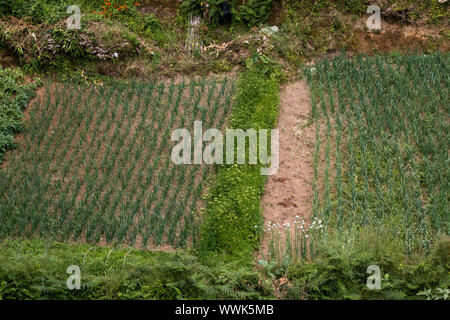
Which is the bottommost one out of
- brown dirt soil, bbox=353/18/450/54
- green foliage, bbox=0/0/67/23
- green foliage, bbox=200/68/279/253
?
green foliage, bbox=200/68/279/253

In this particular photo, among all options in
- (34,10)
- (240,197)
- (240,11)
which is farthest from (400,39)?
(34,10)

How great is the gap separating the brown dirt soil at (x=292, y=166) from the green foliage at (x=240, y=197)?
0.22 metres

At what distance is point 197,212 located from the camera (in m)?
8.56

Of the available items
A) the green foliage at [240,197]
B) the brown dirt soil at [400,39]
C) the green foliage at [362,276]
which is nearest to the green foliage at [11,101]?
the green foliage at [240,197]

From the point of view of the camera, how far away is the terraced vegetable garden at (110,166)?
27.2 feet

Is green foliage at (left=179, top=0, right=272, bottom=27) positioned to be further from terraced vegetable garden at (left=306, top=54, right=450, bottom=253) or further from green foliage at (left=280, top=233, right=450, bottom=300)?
green foliage at (left=280, top=233, right=450, bottom=300)

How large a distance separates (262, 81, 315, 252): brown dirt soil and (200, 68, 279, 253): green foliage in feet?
0.72

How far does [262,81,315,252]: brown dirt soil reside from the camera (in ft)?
28.1

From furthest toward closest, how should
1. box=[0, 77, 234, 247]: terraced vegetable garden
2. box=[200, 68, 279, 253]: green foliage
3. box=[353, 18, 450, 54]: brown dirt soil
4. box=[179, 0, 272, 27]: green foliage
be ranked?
box=[179, 0, 272, 27]: green foliage → box=[353, 18, 450, 54]: brown dirt soil → box=[0, 77, 234, 247]: terraced vegetable garden → box=[200, 68, 279, 253]: green foliage

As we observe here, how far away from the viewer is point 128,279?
6.47 m

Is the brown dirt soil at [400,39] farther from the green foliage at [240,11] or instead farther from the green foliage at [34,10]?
the green foliage at [34,10]

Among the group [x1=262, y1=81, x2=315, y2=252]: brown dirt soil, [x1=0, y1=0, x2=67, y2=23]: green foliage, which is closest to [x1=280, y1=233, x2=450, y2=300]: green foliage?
[x1=262, y1=81, x2=315, y2=252]: brown dirt soil
